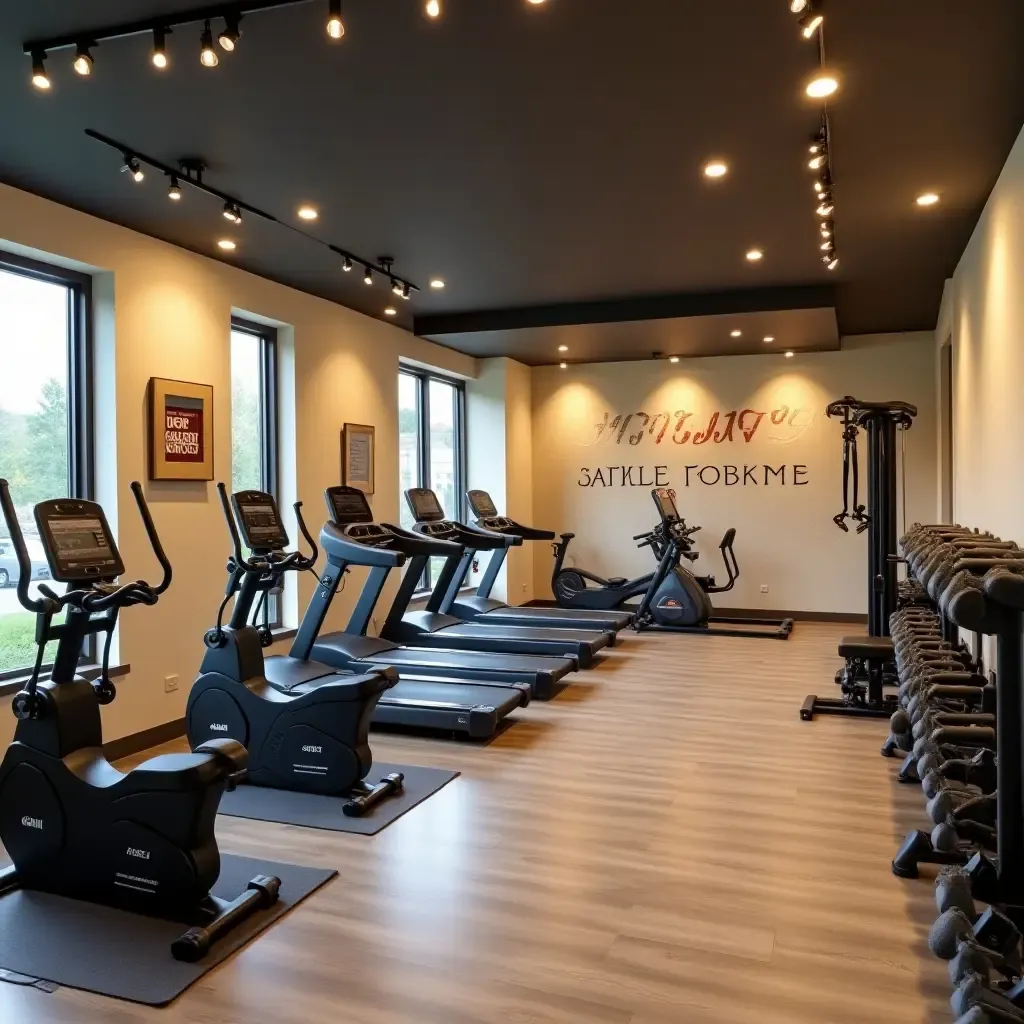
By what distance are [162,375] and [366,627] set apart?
6.77ft

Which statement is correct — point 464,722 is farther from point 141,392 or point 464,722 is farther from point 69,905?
point 141,392

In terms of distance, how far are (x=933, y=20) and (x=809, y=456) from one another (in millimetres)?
6738

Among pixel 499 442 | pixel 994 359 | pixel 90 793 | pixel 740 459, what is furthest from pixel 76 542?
pixel 740 459

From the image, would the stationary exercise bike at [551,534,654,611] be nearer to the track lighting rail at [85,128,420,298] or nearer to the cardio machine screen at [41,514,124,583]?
the track lighting rail at [85,128,420,298]

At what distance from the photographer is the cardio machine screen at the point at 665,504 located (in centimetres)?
876

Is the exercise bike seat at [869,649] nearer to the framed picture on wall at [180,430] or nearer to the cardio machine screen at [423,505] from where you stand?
the cardio machine screen at [423,505]

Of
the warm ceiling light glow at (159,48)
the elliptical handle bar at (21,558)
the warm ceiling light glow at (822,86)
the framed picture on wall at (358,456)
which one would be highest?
the warm ceiling light glow at (822,86)

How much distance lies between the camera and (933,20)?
10.3ft

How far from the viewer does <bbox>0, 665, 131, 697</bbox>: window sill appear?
14.3ft

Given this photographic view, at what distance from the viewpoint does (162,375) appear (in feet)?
17.7

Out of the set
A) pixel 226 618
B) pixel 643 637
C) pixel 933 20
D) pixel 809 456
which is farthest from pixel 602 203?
pixel 809 456

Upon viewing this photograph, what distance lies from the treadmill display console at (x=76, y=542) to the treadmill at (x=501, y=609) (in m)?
4.14

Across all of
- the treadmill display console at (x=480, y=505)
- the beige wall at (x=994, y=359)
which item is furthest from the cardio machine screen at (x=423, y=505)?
the beige wall at (x=994, y=359)

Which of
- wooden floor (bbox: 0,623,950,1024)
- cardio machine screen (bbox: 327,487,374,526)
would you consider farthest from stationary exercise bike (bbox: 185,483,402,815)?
cardio machine screen (bbox: 327,487,374,526)
